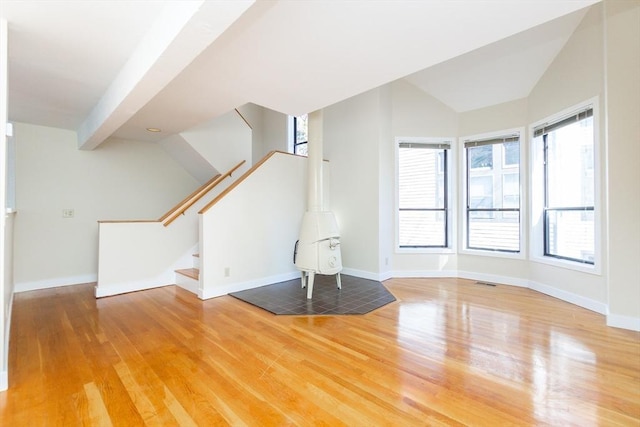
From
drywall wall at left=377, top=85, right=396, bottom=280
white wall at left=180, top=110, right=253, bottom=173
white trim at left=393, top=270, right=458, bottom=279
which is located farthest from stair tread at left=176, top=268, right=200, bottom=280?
white trim at left=393, top=270, right=458, bottom=279

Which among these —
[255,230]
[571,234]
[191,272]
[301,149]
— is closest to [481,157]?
[571,234]

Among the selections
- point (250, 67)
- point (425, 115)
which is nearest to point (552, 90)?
point (425, 115)

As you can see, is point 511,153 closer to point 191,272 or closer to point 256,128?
point 191,272

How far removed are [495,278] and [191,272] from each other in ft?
14.6

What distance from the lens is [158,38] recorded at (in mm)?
1838

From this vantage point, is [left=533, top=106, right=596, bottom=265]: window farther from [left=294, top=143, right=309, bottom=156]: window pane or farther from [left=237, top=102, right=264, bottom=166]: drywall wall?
[left=237, top=102, right=264, bottom=166]: drywall wall

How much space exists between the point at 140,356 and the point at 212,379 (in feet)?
2.37

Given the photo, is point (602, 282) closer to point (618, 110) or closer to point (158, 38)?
point (618, 110)

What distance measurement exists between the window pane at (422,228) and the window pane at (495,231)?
43cm

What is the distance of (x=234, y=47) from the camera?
217 cm

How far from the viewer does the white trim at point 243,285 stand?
141 inches

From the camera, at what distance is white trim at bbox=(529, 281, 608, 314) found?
119 inches

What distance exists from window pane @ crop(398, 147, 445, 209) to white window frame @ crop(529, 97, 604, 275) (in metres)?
1.20

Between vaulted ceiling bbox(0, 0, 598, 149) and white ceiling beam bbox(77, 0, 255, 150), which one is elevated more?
vaulted ceiling bbox(0, 0, 598, 149)
